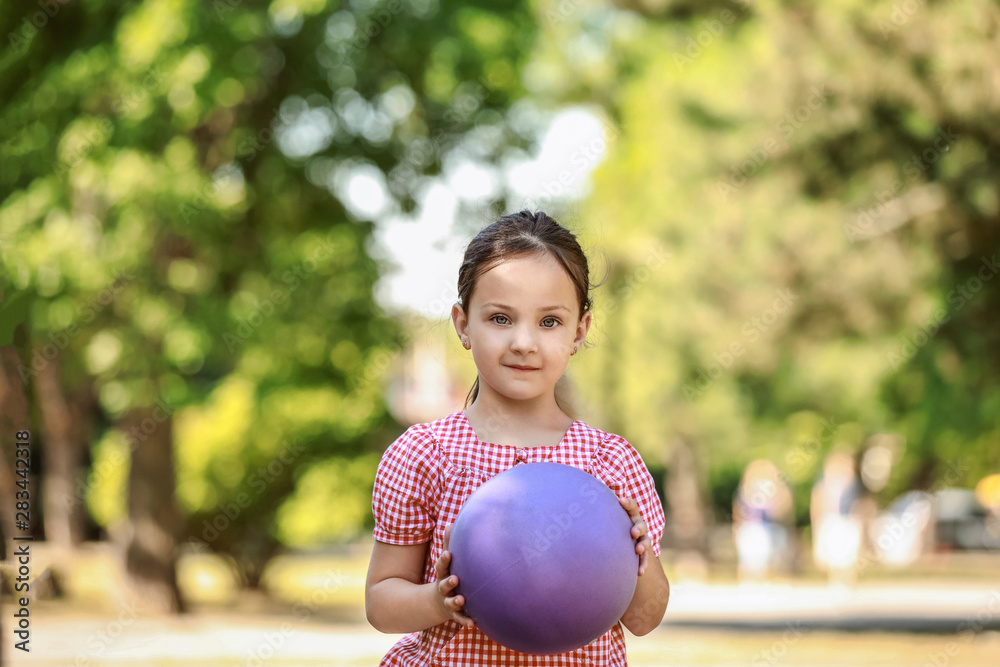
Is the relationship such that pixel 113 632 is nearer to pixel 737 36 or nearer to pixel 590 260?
pixel 737 36

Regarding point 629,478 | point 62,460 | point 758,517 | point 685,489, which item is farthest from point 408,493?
point 685,489

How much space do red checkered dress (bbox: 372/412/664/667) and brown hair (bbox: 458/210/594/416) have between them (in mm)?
243

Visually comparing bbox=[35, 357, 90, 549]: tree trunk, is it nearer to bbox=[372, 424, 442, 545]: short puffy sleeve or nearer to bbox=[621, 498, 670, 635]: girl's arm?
bbox=[372, 424, 442, 545]: short puffy sleeve

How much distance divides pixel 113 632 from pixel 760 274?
8.37 metres

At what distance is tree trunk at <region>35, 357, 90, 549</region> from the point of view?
25.4 metres

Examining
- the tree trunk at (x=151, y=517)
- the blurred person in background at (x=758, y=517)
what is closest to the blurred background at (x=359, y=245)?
the tree trunk at (x=151, y=517)

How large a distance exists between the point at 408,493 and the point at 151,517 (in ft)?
45.5

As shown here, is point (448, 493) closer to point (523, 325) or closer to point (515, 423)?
point (515, 423)

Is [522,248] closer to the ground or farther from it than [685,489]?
closer to the ground

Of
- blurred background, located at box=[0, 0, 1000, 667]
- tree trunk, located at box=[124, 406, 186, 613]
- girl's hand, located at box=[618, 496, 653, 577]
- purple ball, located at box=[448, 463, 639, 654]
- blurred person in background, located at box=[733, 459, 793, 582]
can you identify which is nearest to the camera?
purple ball, located at box=[448, 463, 639, 654]

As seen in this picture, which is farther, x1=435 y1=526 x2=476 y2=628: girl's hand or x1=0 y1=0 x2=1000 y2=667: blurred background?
x1=0 y1=0 x2=1000 y2=667: blurred background

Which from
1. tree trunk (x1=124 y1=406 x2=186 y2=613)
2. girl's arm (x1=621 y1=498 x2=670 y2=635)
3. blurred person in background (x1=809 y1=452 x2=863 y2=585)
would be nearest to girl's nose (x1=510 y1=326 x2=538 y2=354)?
girl's arm (x1=621 y1=498 x2=670 y2=635)

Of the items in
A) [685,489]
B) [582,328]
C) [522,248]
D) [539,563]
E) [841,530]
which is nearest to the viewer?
[539,563]

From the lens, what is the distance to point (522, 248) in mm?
3109
